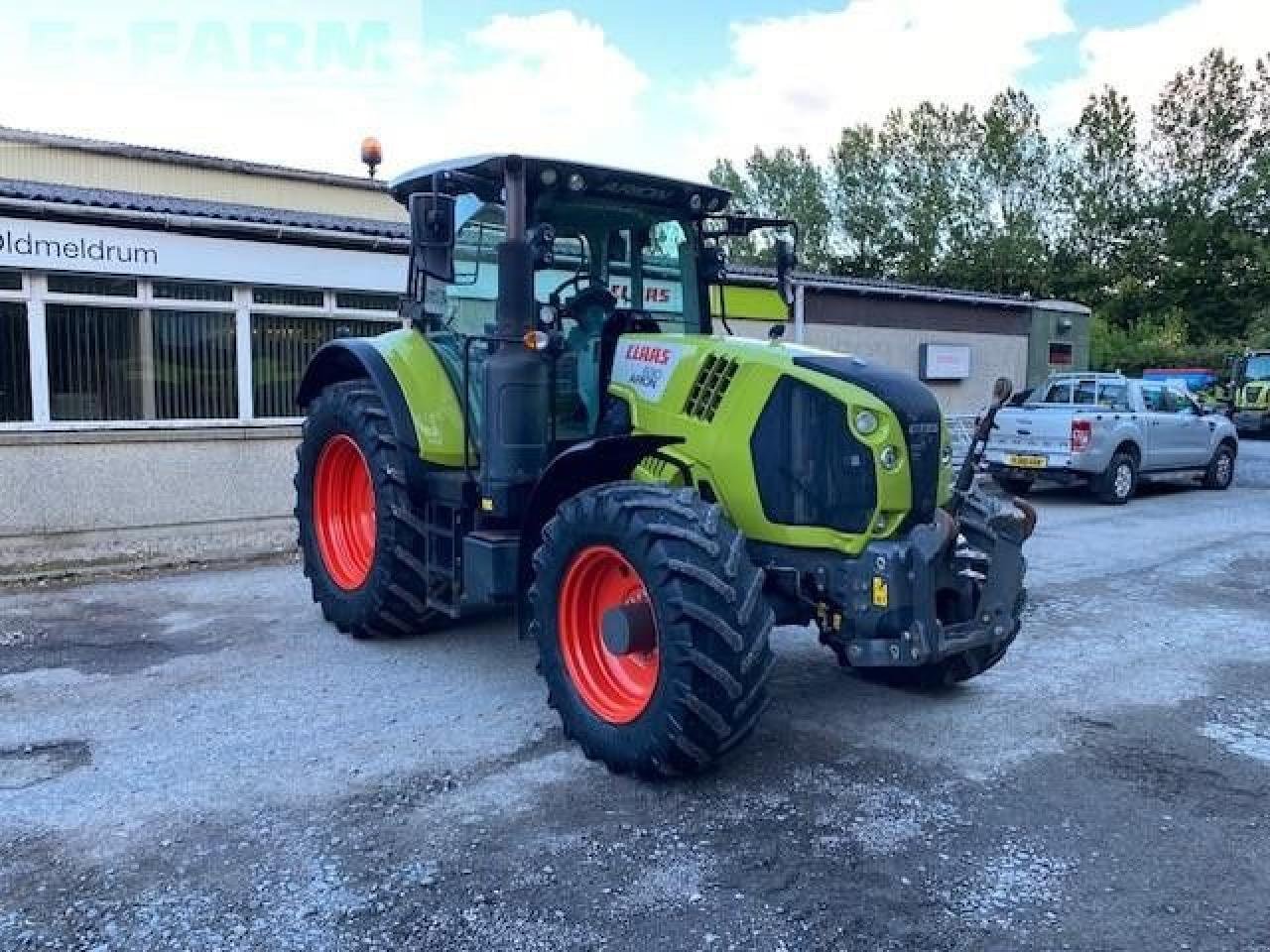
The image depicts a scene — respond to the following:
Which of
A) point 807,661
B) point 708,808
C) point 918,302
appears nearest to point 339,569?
point 807,661

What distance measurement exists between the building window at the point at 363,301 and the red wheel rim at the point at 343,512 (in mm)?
3742

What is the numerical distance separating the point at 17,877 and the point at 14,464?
5826 mm

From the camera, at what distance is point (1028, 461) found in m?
13.9

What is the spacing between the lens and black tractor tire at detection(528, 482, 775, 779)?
12.4 ft

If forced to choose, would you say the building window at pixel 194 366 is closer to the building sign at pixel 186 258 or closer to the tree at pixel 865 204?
the building sign at pixel 186 258

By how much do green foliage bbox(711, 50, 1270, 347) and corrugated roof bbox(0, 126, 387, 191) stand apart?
27.8m

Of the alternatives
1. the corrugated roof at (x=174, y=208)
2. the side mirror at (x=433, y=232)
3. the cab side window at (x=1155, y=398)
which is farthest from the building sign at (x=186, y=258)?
the cab side window at (x=1155, y=398)

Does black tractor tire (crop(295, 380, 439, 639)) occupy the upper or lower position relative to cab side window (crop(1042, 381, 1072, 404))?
lower

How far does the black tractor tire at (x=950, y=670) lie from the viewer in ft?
16.1

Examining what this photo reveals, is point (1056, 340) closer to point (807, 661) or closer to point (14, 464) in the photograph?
point (807, 661)

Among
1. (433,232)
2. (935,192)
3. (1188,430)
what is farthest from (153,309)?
(935,192)

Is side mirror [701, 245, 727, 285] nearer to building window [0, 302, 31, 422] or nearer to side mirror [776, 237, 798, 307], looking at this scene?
side mirror [776, 237, 798, 307]

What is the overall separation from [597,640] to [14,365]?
20.5 feet

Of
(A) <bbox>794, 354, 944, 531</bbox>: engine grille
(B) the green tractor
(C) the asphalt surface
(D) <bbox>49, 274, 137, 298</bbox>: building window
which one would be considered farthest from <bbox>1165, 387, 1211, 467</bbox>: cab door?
(D) <bbox>49, 274, 137, 298</bbox>: building window
